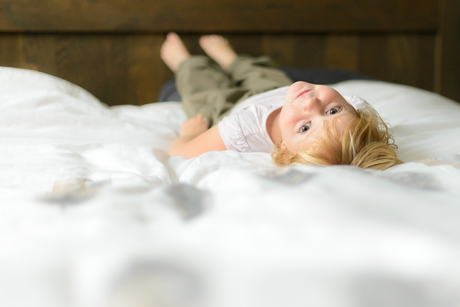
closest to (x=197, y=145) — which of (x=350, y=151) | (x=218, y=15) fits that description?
A: (x=350, y=151)

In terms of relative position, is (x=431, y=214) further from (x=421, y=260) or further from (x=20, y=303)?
(x=20, y=303)

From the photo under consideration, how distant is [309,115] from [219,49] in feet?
2.76

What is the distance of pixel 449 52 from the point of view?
1658 millimetres

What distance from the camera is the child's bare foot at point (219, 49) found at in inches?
54.2

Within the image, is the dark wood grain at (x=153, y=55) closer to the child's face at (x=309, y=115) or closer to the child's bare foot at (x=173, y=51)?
the child's bare foot at (x=173, y=51)

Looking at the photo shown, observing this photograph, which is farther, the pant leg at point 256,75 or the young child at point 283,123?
the pant leg at point 256,75

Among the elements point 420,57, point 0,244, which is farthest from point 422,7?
point 0,244

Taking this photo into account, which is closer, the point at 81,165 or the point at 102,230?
the point at 102,230

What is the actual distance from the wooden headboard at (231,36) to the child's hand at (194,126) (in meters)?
0.61

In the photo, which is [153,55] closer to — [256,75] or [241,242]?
[256,75]

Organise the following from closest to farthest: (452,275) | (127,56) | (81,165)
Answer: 1. (452,275)
2. (81,165)
3. (127,56)

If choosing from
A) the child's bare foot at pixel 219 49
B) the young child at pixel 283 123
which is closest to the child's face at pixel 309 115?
the young child at pixel 283 123

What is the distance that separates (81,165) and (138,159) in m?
0.09

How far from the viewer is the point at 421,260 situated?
0.86 ft
